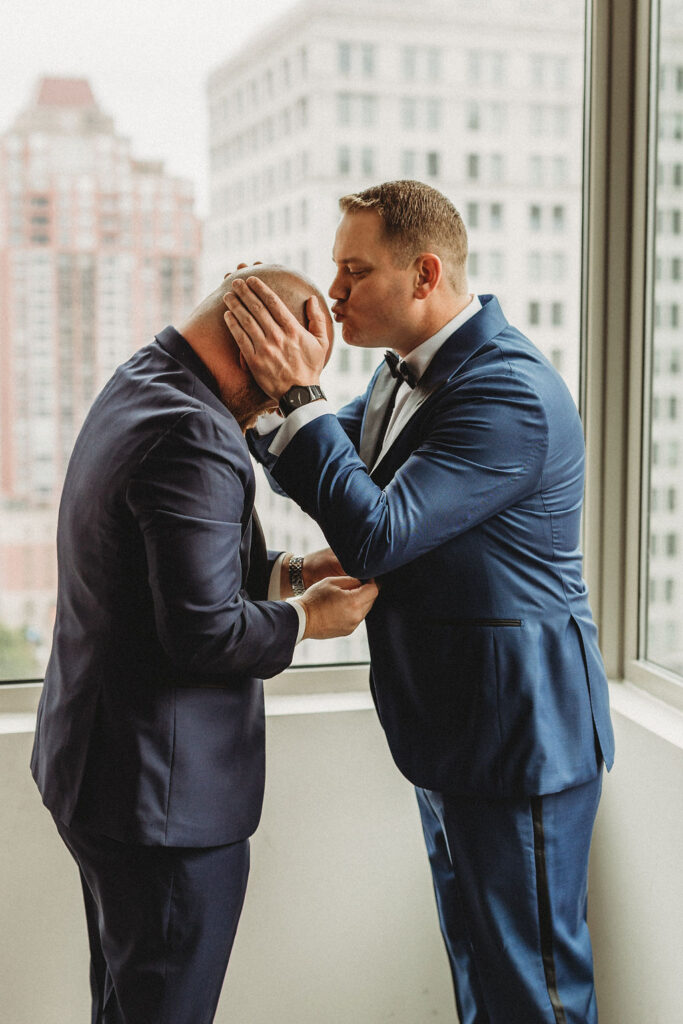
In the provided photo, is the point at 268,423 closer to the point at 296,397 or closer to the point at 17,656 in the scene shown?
the point at 296,397

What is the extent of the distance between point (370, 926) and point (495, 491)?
3.85 feet

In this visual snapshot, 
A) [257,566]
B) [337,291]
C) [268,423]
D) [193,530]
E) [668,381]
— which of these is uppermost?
[337,291]

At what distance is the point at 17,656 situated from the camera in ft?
6.77

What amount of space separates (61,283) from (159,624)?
104 centimetres

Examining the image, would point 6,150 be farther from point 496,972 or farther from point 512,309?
point 496,972

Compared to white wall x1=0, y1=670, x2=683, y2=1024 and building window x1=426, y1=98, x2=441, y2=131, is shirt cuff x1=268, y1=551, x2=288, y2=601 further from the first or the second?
building window x1=426, y1=98, x2=441, y2=131

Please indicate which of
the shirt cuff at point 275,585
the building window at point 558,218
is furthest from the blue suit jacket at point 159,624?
the building window at point 558,218

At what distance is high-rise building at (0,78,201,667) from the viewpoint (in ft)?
6.50

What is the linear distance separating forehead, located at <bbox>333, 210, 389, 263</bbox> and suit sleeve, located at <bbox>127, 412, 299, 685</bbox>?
48cm

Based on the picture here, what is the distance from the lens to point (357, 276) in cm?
160

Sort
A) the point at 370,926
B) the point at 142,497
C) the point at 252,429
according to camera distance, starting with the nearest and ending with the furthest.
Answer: the point at 142,497 → the point at 252,429 → the point at 370,926

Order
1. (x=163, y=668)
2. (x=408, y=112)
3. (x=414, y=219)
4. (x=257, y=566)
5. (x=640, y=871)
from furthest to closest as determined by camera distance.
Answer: (x=408, y=112)
(x=640, y=871)
(x=257, y=566)
(x=414, y=219)
(x=163, y=668)

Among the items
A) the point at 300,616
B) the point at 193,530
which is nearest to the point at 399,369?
the point at 300,616

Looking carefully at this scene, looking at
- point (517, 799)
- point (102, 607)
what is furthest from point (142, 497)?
point (517, 799)
